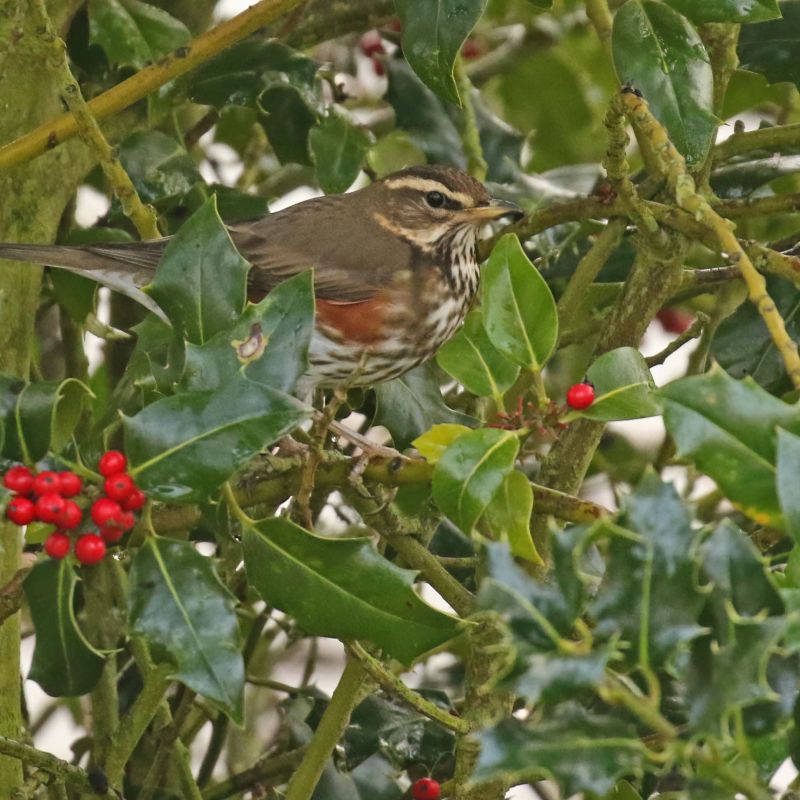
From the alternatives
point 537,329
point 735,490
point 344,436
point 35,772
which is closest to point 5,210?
point 344,436

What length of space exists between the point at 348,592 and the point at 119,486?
306 mm

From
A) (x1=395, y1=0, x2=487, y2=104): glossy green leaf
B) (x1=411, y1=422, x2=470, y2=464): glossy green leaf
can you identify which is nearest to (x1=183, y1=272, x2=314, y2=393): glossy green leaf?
(x1=411, y1=422, x2=470, y2=464): glossy green leaf

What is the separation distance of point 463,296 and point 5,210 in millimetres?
1061

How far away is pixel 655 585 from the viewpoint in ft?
4.23

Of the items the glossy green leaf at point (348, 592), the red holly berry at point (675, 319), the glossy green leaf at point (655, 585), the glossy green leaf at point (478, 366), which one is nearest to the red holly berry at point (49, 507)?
the glossy green leaf at point (348, 592)

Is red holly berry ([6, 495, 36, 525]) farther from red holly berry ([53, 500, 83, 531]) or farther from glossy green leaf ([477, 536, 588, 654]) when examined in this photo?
glossy green leaf ([477, 536, 588, 654])

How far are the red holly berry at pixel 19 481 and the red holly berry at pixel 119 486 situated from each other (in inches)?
3.6

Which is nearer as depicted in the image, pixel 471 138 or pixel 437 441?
pixel 437 441

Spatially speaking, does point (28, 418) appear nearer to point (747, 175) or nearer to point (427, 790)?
point (427, 790)

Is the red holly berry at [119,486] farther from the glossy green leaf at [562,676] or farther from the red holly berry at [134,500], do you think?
the glossy green leaf at [562,676]

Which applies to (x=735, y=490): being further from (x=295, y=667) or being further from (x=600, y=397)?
(x=295, y=667)

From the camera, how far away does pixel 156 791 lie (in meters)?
2.63

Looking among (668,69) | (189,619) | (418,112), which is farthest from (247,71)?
(189,619)

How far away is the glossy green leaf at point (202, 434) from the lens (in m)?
1.62
